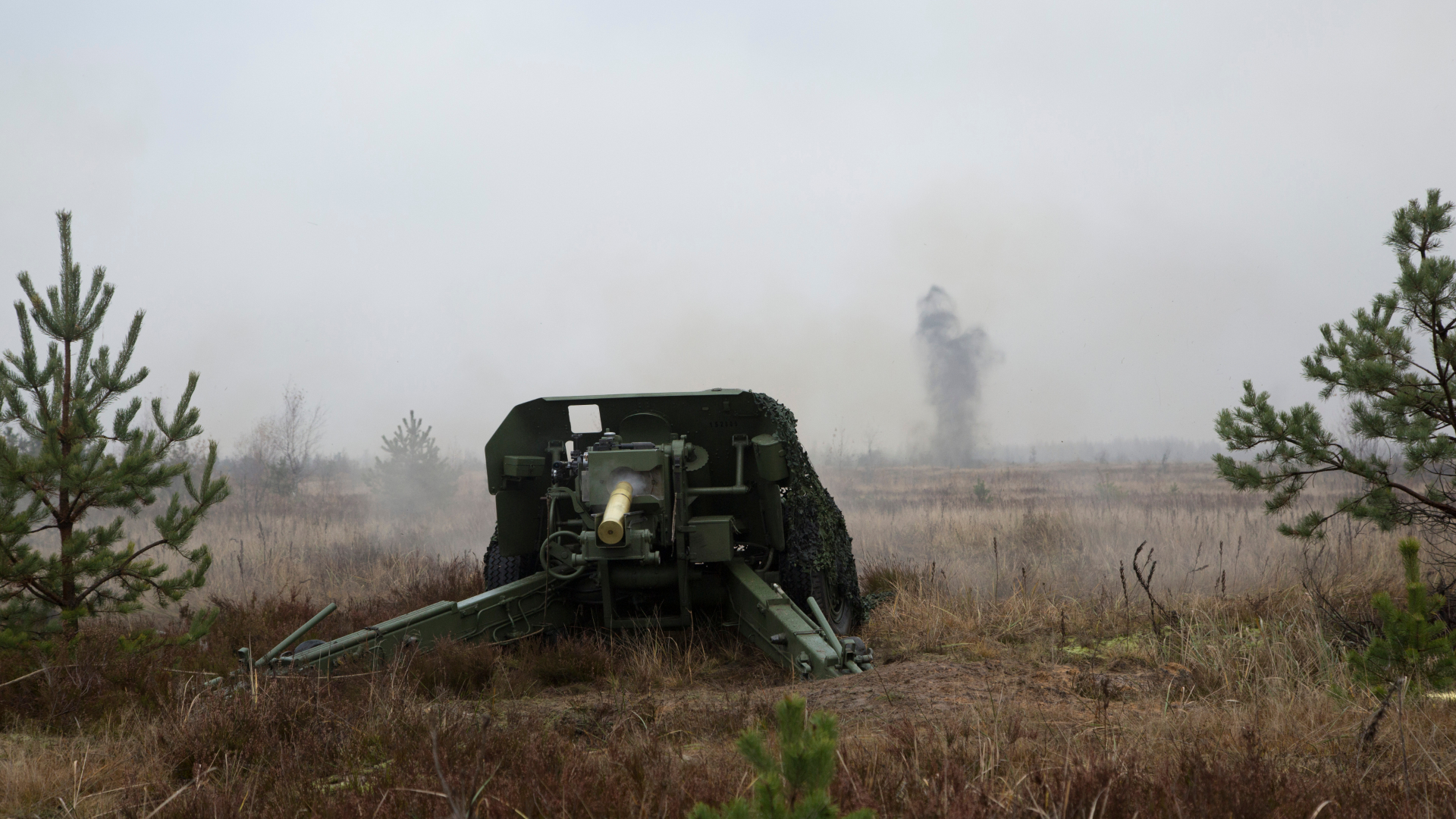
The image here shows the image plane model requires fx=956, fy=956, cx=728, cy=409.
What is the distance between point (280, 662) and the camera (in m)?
5.06

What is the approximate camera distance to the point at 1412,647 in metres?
3.78

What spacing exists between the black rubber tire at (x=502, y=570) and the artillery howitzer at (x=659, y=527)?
11 mm

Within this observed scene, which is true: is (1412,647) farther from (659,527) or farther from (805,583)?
(659,527)

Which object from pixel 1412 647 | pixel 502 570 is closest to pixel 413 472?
pixel 502 570

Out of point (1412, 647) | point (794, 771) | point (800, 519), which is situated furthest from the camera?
point (800, 519)

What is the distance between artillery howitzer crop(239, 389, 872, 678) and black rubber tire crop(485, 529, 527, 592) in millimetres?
11

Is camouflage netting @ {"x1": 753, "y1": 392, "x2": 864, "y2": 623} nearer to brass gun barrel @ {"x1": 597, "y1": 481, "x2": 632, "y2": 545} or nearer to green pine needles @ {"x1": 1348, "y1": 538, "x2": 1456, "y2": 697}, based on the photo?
brass gun barrel @ {"x1": 597, "y1": 481, "x2": 632, "y2": 545}

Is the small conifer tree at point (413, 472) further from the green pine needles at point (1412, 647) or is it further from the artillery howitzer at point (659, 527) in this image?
the green pine needles at point (1412, 647)

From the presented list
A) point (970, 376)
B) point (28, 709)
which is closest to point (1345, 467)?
point (28, 709)

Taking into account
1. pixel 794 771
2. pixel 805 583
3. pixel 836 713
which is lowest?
pixel 836 713

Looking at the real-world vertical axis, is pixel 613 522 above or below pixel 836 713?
above

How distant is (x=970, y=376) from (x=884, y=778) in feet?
169

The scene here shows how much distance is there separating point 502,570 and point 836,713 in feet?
13.1

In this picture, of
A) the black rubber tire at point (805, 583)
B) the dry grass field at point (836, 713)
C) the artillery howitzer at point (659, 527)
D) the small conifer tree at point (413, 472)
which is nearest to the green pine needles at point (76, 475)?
the dry grass field at point (836, 713)
